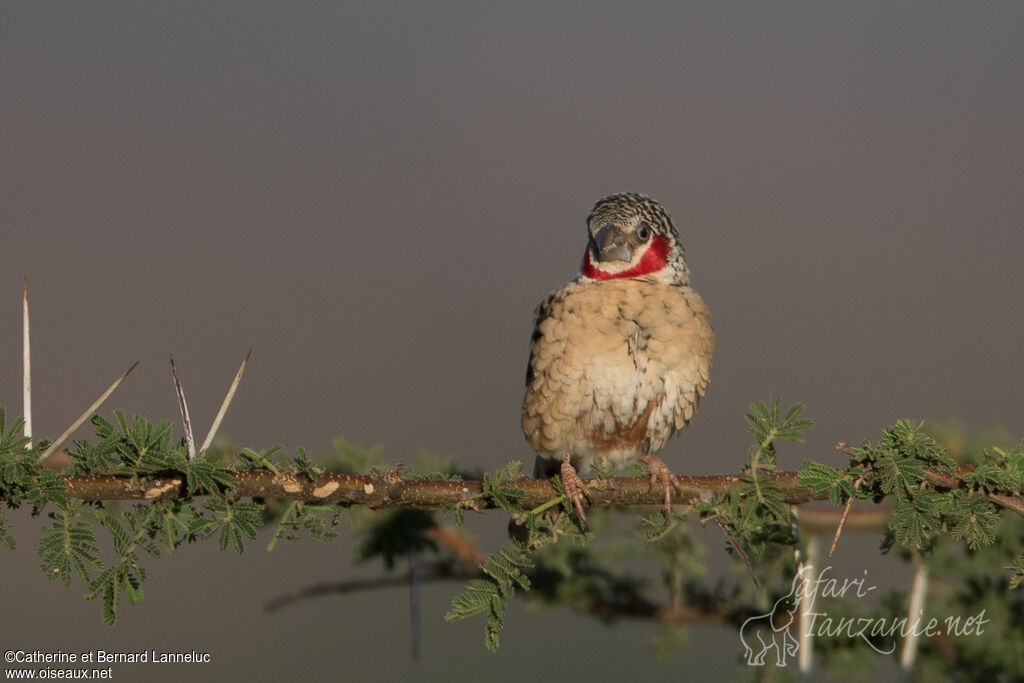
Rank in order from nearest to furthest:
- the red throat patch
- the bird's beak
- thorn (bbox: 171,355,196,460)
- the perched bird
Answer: thorn (bbox: 171,355,196,460) < the perched bird < the bird's beak < the red throat patch

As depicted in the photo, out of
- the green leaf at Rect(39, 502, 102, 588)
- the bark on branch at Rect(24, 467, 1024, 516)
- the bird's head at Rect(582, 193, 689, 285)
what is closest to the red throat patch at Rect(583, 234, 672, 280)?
the bird's head at Rect(582, 193, 689, 285)

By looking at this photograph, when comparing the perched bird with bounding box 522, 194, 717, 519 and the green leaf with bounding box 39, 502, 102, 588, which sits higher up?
the perched bird with bounding box 522, 194, 717, 519

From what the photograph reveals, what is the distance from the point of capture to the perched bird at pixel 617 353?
14.3ft

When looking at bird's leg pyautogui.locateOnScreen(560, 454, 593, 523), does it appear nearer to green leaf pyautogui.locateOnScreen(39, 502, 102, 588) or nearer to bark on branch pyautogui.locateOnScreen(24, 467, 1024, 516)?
bark on branch pyautogui.locateOnScreen(24, 467, 1024, 516)

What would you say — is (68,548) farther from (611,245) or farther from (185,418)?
(611,245)

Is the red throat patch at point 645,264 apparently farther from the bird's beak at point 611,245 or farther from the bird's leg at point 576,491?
the bird's leg at point 576,491

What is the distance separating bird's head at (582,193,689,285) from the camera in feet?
15.2

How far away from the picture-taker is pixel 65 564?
7.66ft

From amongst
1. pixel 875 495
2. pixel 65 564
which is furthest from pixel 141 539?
pixel 875 495

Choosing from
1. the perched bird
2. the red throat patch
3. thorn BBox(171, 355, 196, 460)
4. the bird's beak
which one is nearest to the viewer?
thorn BBox(171, 355, 196, 460)

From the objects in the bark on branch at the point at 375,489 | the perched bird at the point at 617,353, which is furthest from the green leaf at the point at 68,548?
the perched bird at the point at 617,353

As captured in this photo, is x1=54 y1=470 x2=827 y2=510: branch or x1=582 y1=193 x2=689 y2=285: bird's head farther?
x1=582 y1=193 x2=689 y2=285: bird's head

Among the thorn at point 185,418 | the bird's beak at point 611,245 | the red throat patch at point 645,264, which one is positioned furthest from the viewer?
the red throat patch at point 645,264

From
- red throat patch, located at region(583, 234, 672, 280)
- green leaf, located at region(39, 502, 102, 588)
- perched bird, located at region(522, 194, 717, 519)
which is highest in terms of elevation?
red throat patch, located at region(583, 234, 672, 280)
